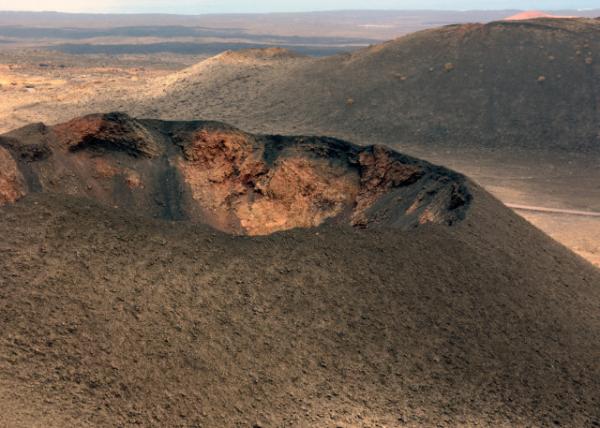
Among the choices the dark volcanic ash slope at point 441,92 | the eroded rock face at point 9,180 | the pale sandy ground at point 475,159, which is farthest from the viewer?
the dark volcanic ash slope at point 441,92

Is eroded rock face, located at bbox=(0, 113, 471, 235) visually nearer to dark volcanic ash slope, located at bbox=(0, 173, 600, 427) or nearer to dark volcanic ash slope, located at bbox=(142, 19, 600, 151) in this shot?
dark volcanic ash slope, located at bbox=(0, 173, 600, 427)

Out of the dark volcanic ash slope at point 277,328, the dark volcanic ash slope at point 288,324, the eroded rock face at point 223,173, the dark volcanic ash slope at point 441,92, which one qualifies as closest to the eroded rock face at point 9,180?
the dark volcanic ash slope at point 288,324

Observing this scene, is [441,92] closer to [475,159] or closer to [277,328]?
[475,159]

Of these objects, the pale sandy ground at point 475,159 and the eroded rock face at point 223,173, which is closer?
the eroded rock face at point 223,173

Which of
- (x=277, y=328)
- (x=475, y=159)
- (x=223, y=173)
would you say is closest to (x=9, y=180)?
(x=223, y=173)

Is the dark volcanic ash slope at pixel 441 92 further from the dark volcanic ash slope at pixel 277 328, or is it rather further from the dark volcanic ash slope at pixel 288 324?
the dark volcanic ash slope at pixel 277 328

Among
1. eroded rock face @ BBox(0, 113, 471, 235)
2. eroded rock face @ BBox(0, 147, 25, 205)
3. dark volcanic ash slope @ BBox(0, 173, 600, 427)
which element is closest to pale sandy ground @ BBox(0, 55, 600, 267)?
eroded rock face @ BBox(0, 113, 471, 235)
